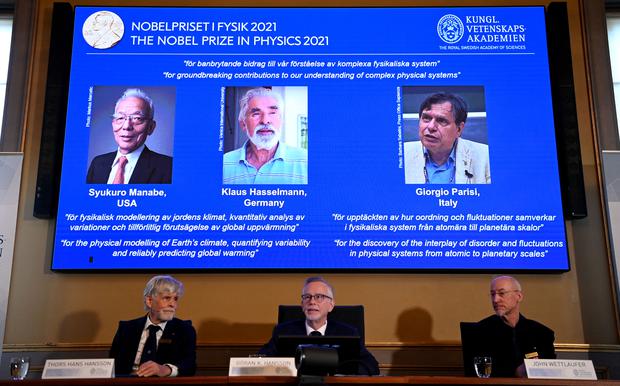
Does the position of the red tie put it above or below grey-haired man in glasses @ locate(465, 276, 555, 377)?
above

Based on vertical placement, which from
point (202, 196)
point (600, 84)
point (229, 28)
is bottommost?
point (202, 196)

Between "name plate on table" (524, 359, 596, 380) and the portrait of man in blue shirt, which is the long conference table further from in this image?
the portrait of man in blue shirt

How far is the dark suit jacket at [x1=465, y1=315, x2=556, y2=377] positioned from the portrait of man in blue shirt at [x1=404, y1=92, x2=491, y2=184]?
1.09m

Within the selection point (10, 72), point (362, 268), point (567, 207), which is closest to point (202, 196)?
point (362, 268)

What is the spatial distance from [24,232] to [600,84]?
4.02 m

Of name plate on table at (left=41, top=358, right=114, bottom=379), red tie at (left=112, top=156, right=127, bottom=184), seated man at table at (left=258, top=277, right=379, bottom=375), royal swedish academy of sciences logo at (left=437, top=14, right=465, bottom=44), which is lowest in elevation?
name plate on table at (left=41, top=358, right=114, bottom=379)

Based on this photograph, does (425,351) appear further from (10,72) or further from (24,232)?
(10,72)

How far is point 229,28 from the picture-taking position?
470 centimetres

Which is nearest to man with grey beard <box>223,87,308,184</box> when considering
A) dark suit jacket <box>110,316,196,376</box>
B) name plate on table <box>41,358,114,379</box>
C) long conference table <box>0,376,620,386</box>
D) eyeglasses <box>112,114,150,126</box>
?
eyeglasses <box>112,114,150,126</box>

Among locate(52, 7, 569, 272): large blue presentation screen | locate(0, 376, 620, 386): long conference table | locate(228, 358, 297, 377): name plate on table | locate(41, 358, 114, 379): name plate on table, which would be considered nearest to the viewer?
locate(0, 376, 620, 386): long conference table

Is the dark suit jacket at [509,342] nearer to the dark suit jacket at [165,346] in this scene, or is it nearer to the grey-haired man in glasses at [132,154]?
the dark suit jacket at [165,346]

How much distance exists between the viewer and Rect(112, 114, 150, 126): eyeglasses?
178 inches

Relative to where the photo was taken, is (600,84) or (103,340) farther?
(600,84)

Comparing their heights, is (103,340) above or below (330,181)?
below
